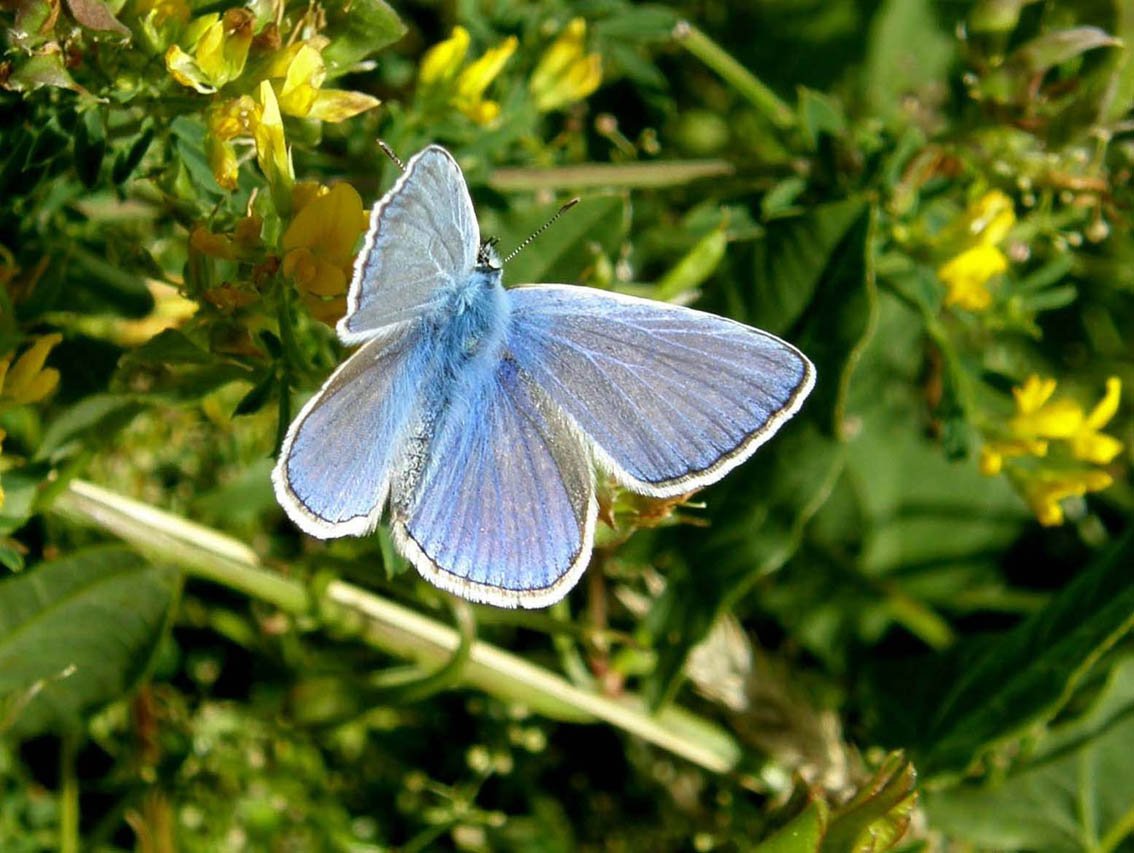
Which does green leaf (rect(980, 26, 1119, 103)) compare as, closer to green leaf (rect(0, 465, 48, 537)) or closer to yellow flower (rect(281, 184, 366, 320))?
yellow flower (rect(281, 184, 366, 320))

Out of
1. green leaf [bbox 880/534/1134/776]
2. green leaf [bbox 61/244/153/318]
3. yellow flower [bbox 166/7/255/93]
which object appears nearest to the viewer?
yellow flower [bbox 166/7/255/93]

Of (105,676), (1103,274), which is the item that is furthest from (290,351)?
(1103,274)

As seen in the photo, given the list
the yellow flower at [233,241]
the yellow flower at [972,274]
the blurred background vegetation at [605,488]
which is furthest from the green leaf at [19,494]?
the yellow flower at [972,274]

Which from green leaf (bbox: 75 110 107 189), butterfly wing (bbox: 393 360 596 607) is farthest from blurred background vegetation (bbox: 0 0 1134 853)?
butterfly wing (bbox: 393 360 596 607)

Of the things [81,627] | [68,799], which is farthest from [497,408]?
[68,799]

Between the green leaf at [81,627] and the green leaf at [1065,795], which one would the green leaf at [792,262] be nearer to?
the green leaf at [1065,795]

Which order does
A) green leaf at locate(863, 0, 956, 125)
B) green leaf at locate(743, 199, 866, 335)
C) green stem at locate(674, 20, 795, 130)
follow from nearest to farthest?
1. green leaf at locate(743, 199, 866, 335)
2. green stem at locate(674, 20, 795, 130)
3. green leaf at locate(863, 0, 956, 125)

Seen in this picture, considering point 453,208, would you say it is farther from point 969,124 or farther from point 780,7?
point 780,7
